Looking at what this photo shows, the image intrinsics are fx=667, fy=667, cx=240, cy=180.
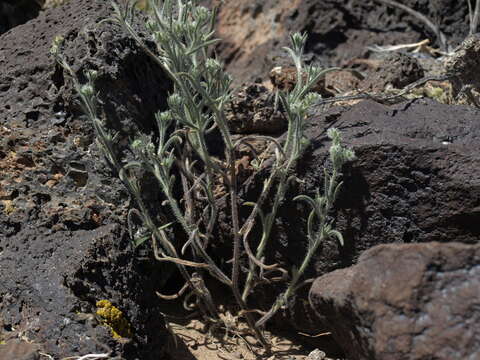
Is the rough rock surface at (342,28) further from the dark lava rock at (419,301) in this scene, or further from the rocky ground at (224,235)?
the dark lava rock at (419,301)

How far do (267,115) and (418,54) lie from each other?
232cm

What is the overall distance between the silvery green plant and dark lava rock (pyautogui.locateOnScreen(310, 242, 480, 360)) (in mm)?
800

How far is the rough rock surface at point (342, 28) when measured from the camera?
20.5 ft

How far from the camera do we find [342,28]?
6.35m

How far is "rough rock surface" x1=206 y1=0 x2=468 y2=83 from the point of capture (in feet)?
20.5

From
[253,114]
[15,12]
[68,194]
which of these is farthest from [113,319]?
[15,12]

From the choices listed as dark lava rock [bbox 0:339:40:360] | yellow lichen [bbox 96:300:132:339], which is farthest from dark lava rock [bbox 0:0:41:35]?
dark lava rock [bbox 0:339:40:360]

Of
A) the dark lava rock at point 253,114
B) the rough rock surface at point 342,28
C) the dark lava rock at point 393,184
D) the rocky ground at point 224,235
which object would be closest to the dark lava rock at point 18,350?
the rocky ground at point 224,235

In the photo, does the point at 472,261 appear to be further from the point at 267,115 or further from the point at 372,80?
the point at 372,80

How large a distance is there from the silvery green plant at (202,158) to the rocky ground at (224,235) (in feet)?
0.42

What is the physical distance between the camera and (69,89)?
388cm

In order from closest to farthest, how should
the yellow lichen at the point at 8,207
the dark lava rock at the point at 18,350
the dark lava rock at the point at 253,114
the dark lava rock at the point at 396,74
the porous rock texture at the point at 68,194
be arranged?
1. the dark lava rock at the point at 18,350
2. the porous rock texture at the point at 68,194
3. the yellow lichen at the point at 8,207
4. the dark lava rock at the point at 253,114
5. the dark lava rock at the point at 396,74

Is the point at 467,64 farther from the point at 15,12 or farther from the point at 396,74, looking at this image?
the point at 15,12

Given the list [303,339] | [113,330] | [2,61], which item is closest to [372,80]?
[303,339]
